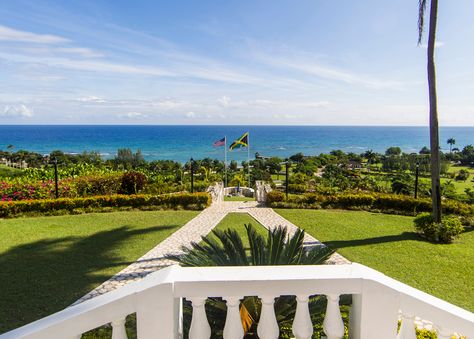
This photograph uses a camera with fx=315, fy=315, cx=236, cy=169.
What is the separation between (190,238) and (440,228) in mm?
6821

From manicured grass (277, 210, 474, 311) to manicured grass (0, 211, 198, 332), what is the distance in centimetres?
463

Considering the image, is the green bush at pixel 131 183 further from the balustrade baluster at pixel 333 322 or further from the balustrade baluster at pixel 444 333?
the balustrade baluster at pixel 444 333

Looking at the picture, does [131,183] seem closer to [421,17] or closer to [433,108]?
[433,108]

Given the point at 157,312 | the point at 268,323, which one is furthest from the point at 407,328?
A: the point at 157,312

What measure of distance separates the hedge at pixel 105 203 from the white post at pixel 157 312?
1076cm

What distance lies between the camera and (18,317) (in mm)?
4734

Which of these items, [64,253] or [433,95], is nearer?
[64,253]

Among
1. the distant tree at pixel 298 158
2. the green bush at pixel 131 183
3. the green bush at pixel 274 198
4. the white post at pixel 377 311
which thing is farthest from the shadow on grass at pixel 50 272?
the distant tree at pixel 298 158

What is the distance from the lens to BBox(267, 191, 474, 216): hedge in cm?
1162

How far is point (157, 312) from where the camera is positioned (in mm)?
1518

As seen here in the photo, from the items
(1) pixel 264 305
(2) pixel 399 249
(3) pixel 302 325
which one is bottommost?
(2) pixel 399 249

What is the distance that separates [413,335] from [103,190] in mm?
14421

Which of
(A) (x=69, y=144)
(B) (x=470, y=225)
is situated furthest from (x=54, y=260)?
(A) (x=69, y=144)

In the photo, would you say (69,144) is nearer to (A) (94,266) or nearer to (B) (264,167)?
(B) (264,167)
